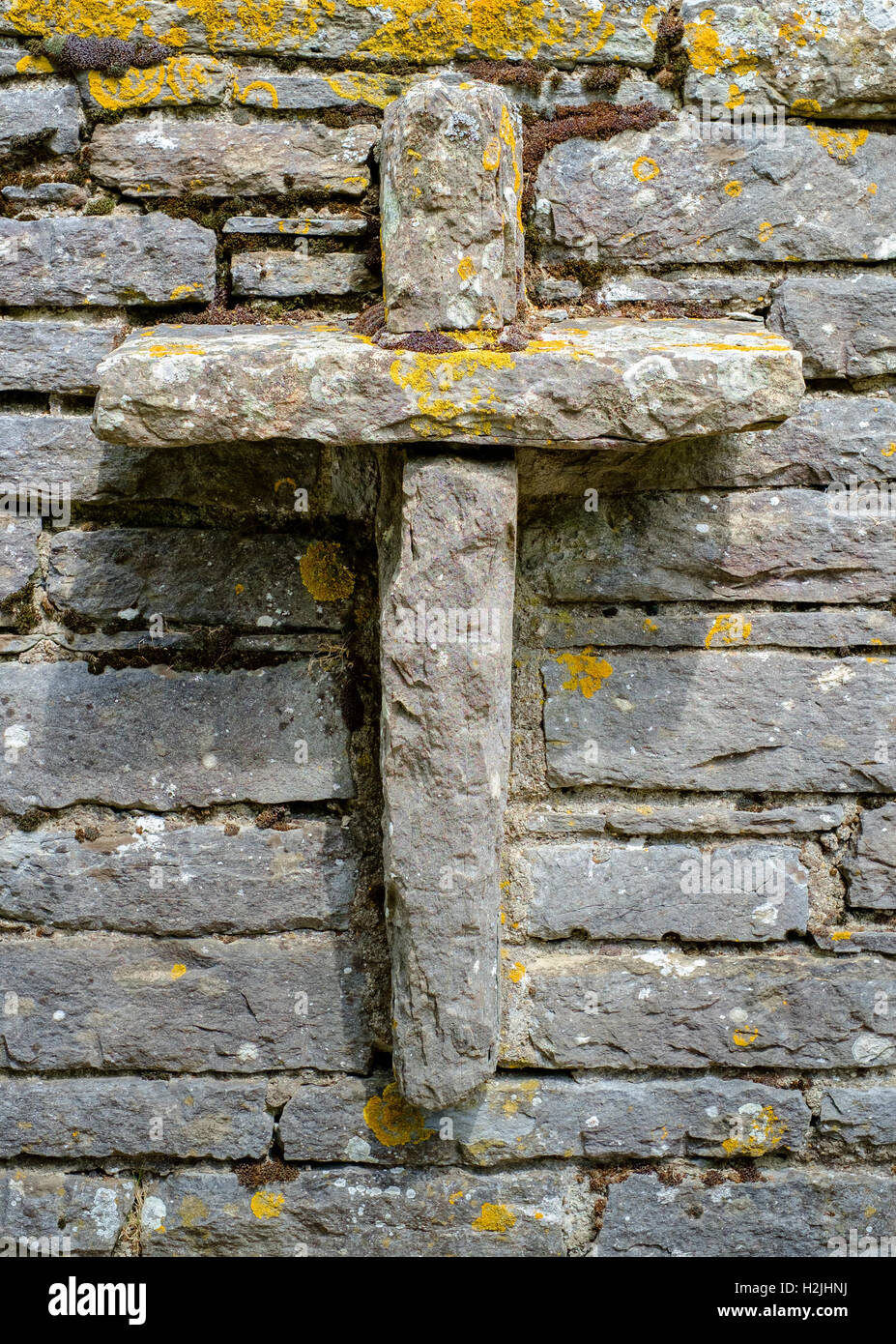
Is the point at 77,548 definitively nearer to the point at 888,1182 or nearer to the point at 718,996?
the point at 718,996

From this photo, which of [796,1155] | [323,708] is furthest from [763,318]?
[796,1155]

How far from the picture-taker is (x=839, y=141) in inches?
81.1

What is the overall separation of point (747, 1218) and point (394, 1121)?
79 cm

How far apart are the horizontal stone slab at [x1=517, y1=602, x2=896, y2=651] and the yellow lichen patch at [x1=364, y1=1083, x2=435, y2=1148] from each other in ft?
3.38

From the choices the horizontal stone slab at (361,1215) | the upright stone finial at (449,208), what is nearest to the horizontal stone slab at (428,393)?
the upright stone finial at (449,208)

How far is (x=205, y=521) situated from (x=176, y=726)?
44cm

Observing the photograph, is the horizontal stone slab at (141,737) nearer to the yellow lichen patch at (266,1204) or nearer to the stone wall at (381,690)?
the stone wall at (381,690)

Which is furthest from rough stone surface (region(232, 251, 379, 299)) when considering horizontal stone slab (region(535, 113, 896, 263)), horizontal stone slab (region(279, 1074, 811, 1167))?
horizontal stone slab (region(279, 1074, 811, 1167))

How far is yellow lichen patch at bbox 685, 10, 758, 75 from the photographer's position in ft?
6.64

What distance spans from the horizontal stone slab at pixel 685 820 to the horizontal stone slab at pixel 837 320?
93 cm

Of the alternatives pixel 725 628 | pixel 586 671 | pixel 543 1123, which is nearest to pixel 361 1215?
pixel 543 1123

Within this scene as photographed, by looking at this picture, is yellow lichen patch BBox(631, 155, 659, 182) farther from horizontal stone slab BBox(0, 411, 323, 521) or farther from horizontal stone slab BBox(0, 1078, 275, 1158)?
horizontal stone slab BBox(0, 1078, 275, 1158)

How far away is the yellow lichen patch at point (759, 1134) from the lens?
2.13 m

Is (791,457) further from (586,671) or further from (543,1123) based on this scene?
(543,1123)
